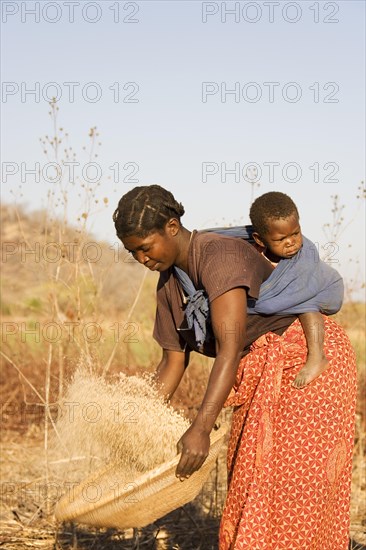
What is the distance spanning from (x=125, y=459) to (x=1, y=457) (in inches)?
130

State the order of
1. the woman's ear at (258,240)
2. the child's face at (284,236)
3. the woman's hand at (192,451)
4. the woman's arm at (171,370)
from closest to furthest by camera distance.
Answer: the woman's hand at (192,451), the child's face at (284,236), the woman's ear at (258,240), the woman's arm at (171,370)

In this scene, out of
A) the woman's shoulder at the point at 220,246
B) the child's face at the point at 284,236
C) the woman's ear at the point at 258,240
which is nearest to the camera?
the woman's shoulder at the point at 220,246

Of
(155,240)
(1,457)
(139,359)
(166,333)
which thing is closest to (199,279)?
(155,240)

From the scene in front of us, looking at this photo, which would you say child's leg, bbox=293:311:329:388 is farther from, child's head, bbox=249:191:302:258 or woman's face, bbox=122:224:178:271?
woman's face, bbox=122:224:178:271

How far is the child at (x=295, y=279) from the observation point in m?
2.89

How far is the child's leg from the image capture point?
2.88m

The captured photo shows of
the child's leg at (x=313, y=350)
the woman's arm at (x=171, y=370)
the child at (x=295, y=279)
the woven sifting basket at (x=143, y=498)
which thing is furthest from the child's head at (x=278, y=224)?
A: the woven sifting basket at (x=143, y=498)

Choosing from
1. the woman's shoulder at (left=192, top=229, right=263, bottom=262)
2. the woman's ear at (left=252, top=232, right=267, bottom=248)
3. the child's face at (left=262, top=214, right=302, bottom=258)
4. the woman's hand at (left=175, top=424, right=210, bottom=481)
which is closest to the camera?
the woman's hand at (left=175, top=424, right=210, bottom=481)

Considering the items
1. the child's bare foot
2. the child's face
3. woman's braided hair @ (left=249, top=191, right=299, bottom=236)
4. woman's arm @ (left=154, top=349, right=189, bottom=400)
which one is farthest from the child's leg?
woman's arm @ (left=154, top=349, right=189, bottom=400)

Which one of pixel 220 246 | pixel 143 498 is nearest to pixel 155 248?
pixel 220 246

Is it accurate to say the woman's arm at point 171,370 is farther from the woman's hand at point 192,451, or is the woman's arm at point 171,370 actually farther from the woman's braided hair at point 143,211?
A: the woman's braided hair at point 143,211

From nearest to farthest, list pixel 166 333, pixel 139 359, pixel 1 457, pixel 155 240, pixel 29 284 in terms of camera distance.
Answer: pixel 155 240 < pixel 166 333 < pixel 1 457 < pixel 139 359 < pixel 29 284

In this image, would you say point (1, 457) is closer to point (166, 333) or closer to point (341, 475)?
point (166, 333)

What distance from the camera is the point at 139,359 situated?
769 cm
